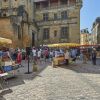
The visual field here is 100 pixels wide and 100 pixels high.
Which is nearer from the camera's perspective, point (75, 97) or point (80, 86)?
point (75, 97)

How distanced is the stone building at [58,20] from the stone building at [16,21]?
269 cm

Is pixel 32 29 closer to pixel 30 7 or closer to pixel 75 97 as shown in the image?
pixel 30 7

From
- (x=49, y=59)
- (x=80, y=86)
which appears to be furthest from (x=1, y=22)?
(x=80, y=86)

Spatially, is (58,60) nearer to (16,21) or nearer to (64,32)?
(16,21)

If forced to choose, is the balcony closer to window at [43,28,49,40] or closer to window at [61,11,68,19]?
window at [61,11,68,19]

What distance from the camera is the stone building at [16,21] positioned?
37.1m

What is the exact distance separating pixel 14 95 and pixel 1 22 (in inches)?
1088

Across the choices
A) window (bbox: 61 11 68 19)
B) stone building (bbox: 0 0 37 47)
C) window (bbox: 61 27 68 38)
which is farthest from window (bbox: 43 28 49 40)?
window (bbox: 61 11 68 19)

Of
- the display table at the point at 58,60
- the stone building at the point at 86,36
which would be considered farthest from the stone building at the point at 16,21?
the stone building at the point at 86,36

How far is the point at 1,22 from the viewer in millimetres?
37344

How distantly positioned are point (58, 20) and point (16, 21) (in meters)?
17.4

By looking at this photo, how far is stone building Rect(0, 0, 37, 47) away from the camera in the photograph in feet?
122

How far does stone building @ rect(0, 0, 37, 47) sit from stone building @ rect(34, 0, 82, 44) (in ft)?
8.84

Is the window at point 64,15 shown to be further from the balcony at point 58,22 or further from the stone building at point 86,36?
the stone building at point 86,36
